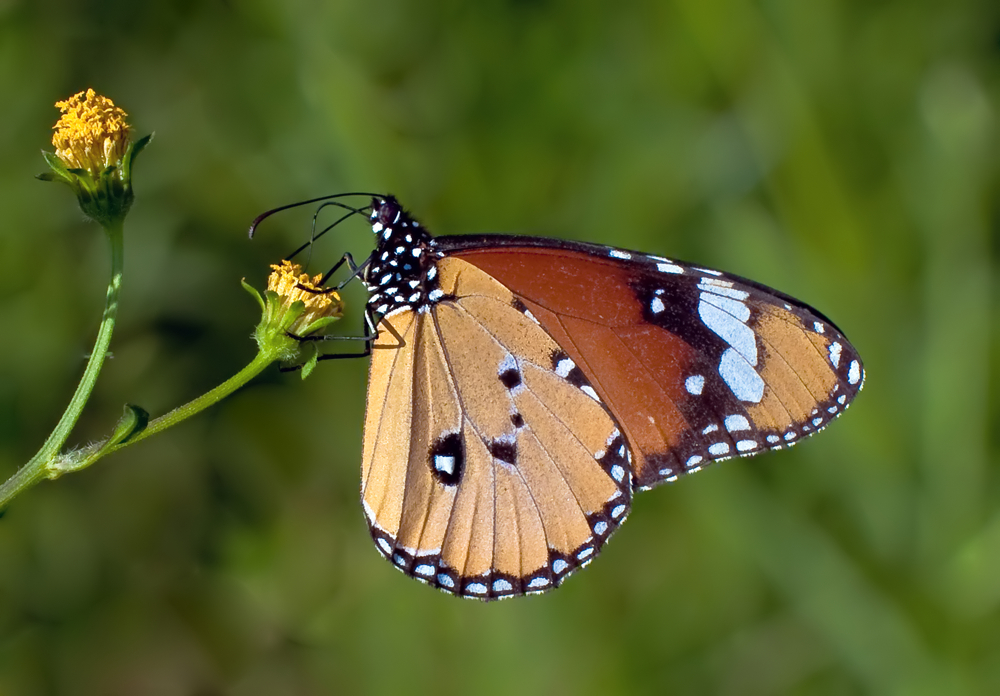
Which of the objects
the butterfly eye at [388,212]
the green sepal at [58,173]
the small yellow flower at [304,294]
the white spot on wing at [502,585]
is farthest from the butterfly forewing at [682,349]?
the green sepal at [58,173]

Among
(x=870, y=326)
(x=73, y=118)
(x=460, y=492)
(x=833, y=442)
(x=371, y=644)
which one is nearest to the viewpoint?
(x=73, y=118)

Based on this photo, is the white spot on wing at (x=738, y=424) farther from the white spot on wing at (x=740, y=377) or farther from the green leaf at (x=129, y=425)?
the green leaf at (x=129, y=425)

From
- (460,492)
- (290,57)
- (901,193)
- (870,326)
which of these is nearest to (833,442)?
(870,326)

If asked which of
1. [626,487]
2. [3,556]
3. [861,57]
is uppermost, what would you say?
[861,57]

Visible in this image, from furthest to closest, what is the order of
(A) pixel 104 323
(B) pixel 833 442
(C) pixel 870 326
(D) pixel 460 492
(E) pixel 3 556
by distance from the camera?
(C) pixel 870 326, (B) pixel 833 442, (E) pixel 3 556, (D) pixel 460 492, (A) pixel 104 323

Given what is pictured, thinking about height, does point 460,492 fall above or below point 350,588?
below

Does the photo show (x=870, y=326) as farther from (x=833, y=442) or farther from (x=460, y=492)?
(x=460, y=492)

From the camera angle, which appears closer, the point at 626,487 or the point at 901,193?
the point at 626,487
